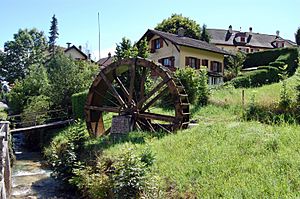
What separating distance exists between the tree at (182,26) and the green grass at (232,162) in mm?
31005


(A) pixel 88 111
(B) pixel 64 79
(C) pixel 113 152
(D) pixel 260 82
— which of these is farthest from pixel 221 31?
(C) pixel 113 152

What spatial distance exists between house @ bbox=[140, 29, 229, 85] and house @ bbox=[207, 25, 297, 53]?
14.7 meters

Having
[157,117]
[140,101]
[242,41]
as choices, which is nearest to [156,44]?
[140,101]

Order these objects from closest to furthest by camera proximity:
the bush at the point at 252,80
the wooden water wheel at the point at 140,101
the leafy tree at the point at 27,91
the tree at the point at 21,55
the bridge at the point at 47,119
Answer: the wooden water wheel at the point at 140,101 < the bridge at the point at 47,119 < the bush at the point at 252,80 < the leafy tree at the point at 27,91 < the tree at the point at 21,55

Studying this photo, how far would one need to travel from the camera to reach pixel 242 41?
1871 inches

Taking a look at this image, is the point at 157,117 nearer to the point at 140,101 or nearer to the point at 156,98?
the point at 156,98

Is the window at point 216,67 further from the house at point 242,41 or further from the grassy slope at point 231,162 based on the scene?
the grassy slope at point 231,162

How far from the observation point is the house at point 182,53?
90.5 feet

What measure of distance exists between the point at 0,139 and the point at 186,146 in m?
3.99

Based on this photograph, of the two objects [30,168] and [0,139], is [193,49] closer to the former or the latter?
[30,168]

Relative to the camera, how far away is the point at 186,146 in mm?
7984

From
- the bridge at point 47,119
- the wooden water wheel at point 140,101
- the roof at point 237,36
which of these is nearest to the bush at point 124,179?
the wooden water wheel at point 140,101

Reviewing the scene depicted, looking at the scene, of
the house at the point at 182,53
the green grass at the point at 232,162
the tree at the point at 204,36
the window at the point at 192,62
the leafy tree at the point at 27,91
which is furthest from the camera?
the tree at the point at 204,36

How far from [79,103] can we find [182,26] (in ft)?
78.5
